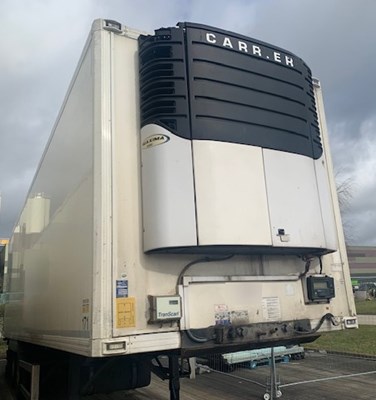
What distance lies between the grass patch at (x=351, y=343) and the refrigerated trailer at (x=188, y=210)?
6.70 m

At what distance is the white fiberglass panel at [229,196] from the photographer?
3.37m

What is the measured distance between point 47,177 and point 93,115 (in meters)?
2.45

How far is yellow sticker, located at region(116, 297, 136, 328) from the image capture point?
10.3 feet

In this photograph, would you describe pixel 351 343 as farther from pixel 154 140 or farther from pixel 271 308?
pixel 154 140

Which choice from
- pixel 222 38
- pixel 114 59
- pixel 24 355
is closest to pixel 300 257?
pixel 222 38

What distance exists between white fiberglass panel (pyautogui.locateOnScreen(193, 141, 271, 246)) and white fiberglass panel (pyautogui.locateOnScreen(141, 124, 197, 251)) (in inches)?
3.1

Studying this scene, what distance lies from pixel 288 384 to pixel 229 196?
5422 millimetres

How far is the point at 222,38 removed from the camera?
384 cm

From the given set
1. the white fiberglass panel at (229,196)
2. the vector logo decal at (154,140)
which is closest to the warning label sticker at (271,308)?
the white fiberglass panel at (229,196)

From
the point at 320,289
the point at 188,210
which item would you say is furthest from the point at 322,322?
the point at 188,210

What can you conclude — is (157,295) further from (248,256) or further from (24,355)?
(24,355)

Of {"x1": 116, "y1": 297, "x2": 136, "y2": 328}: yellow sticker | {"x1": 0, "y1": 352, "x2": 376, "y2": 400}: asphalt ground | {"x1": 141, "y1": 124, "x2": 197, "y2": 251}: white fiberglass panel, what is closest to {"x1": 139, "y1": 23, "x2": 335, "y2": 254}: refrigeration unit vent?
{"x1": 141, "y1": 124, "x2": 197, "y2": 251}: white fiberglass panel

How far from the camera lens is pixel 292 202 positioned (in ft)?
12.5

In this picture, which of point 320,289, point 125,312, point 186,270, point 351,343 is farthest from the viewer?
point 351,343
